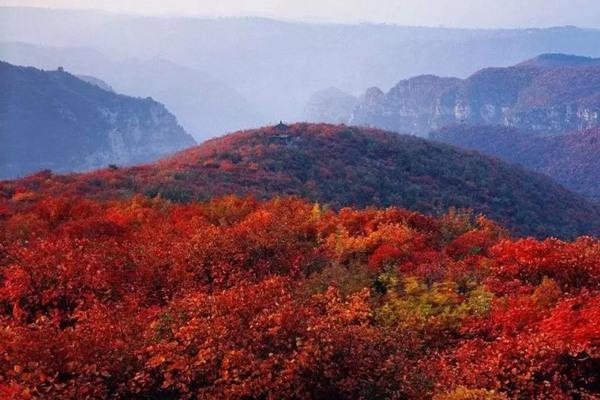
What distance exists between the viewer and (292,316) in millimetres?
8602

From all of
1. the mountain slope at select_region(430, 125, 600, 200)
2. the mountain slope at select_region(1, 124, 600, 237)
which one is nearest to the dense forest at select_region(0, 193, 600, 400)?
the mountain slope at select_region(1, 124, 600, 237)

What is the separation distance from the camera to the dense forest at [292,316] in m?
7.89

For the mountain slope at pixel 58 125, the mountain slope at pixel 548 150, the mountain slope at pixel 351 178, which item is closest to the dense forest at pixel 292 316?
the mountain slope at pixel 351 178

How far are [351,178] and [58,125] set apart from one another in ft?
432

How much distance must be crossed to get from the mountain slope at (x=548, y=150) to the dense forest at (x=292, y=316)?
328 ft

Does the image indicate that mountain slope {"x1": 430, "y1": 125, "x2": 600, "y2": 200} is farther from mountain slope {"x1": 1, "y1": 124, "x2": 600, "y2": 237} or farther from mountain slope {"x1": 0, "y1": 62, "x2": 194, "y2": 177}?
mountain slope {"x1": 0, "y1": 62, "x2": 194, "y2": 177}

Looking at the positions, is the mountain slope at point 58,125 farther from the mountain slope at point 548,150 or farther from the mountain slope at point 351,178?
the mountain slope at point 351,178

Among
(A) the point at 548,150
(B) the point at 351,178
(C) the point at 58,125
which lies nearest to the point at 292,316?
(B) the point at 351,178

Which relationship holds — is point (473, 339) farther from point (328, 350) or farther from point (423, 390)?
point (328, 350)

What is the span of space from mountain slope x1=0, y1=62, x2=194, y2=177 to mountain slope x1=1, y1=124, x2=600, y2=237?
9563 centimetres

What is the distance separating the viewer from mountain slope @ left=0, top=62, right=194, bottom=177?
486 ft

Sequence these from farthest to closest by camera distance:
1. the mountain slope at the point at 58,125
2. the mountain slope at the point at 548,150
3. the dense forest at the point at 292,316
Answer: the mountain slope at the point at 58,125 → the mountain slope at the point at 548,150 → the dense forest at the point at 292,316

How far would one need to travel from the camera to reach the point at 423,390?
7832 mm

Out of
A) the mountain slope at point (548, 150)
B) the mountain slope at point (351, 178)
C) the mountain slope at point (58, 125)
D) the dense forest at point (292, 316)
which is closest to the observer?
the dense forest at point (292, 316)
